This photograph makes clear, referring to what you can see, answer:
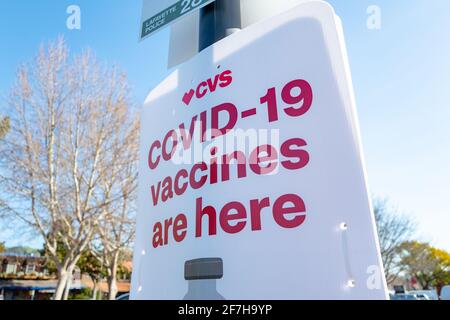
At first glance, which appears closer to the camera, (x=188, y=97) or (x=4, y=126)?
(x=188, y=97)

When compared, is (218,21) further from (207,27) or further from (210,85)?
(210,85)

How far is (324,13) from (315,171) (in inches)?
17.2

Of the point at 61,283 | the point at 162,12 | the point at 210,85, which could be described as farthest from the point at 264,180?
the point at 61,283

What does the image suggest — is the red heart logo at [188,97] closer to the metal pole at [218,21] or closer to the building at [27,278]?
the metal pole at [218,21]

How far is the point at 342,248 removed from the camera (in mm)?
718

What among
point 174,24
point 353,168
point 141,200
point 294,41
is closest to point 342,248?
point 353,168

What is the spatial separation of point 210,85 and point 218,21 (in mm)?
331

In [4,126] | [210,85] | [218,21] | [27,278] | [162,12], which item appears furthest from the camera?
[27,278]

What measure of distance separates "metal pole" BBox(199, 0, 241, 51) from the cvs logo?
0.22 metres

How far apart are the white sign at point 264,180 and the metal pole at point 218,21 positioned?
0.43 feet

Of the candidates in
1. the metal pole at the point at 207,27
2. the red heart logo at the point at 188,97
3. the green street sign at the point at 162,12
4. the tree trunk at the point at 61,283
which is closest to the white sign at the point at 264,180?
the red heart logo at the point at 188,97

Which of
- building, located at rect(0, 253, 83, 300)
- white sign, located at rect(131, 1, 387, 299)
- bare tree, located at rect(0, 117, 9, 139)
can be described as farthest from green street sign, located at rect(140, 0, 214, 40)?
building, located at rect(0, 253, 83, 300)

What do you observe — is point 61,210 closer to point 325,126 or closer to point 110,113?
point 110,113

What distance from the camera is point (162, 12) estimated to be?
1.40 metres
